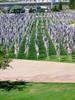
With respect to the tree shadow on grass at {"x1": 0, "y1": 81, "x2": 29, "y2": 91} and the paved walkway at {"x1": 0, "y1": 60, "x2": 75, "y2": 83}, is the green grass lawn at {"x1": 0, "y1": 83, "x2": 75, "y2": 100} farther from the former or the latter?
the paved walkway at {"x1": 0, "y1": 60, "x2": 75, "y2": 83}

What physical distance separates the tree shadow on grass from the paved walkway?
30.7 inches

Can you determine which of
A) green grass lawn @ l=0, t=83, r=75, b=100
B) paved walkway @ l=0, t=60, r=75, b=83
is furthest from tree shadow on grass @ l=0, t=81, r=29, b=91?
paved walkway @ l=0, t=60, r=75, b=83

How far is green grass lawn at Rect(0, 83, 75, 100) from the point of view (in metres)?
13.9

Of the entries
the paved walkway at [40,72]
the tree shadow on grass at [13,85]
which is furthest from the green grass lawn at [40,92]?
the paved walkway at [40,72]

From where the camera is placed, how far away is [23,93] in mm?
14422

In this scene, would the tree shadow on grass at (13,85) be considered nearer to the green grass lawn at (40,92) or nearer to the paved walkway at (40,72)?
the green grass lawn at (40,92)

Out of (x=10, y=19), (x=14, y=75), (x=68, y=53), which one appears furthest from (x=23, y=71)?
(x=10, y=19)

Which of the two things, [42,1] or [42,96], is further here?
[42,1]

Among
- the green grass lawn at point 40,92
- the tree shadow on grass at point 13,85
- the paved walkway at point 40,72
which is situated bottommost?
the green grass lawn at point 40,92

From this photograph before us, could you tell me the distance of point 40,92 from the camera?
1451cm

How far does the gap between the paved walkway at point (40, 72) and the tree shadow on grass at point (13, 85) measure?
2.56ft

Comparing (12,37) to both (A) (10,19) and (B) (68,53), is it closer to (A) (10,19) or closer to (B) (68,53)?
(B) (68,53)

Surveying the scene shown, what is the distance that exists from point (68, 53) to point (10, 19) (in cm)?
2321

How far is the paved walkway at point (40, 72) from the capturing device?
17016mm
